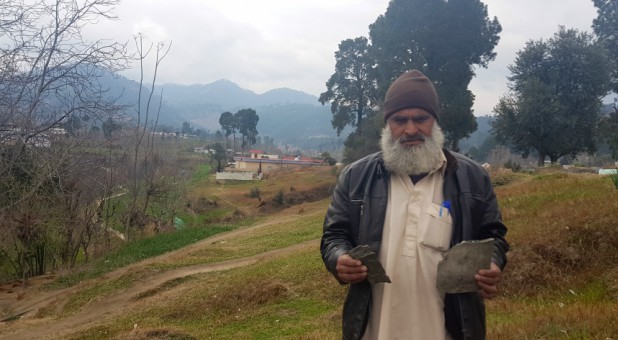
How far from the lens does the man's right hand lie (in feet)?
7.39

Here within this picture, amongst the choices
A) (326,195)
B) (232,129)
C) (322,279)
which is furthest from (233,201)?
(232,129)

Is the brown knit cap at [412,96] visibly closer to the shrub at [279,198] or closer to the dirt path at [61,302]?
the dirt path at [61,302]

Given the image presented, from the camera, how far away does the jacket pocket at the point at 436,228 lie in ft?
7.70

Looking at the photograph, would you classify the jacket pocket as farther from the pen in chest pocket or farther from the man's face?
the man's face

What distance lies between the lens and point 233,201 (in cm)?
3647

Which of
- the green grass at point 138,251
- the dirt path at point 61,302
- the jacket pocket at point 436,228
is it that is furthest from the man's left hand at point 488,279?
the green grass at point 138,251

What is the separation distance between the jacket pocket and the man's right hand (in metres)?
0.33

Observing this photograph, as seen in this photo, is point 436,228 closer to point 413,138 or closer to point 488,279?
point 488,279

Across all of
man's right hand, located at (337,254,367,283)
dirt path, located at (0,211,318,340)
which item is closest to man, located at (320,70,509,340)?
man's right hand, located at (337,254,367,283)

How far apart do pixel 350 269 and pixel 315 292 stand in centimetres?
582

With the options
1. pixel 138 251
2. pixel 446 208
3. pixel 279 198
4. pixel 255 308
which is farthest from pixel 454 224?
pixel 279 198

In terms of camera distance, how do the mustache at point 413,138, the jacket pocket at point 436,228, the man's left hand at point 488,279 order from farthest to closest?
the mustache at point 413,138, the jacket pocket at point 436,228, the man's left hand at point 488,279

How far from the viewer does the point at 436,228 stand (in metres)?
2.35

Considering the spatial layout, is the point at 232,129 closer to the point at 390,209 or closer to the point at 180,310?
the point at 180,310
